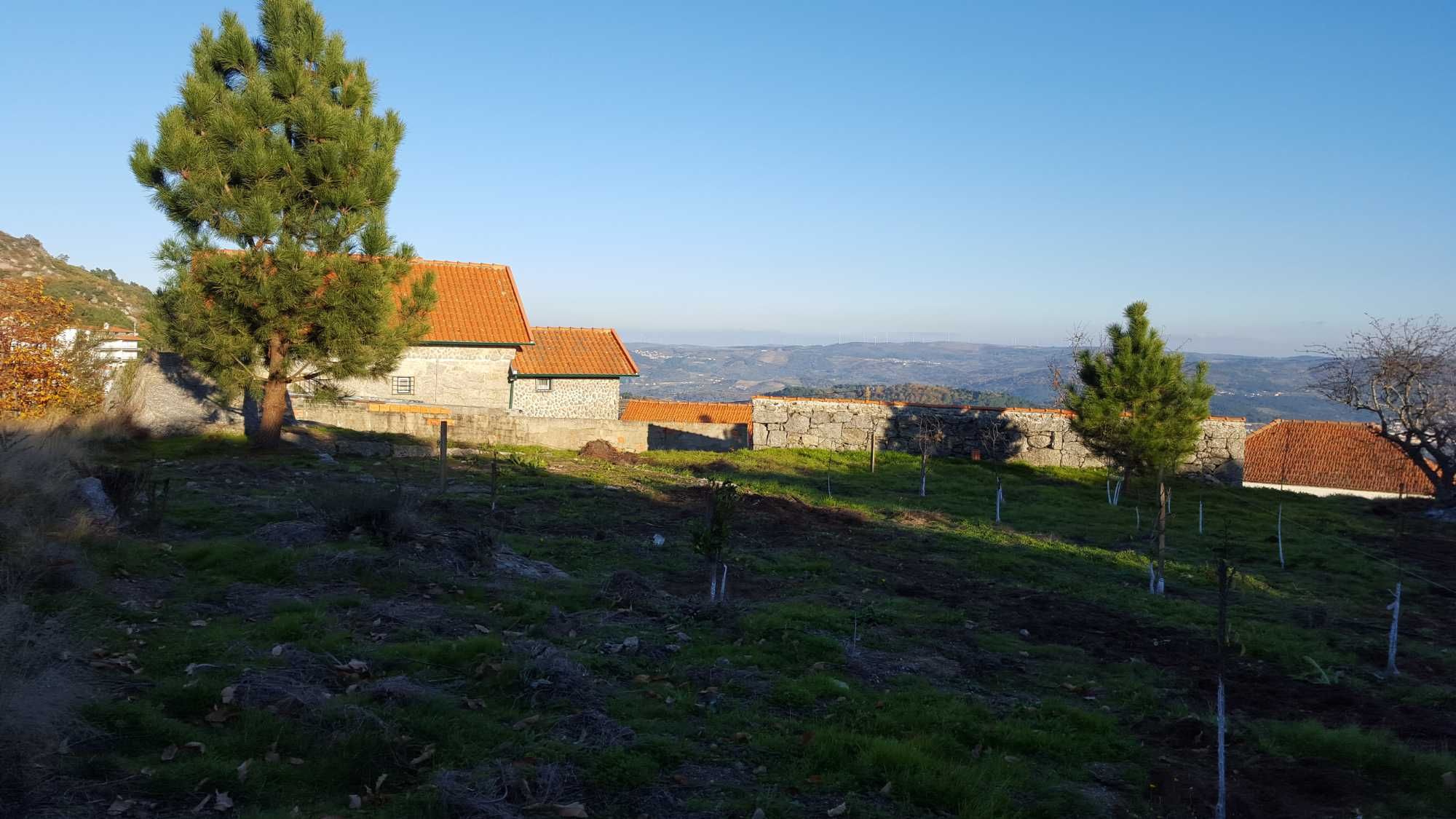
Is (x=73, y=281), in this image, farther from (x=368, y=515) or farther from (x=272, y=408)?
(x=368, y=515)

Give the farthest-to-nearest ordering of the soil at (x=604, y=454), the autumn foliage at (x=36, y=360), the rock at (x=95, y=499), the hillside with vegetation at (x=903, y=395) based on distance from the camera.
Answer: the hillside with vegetation at (x=903, y=395) < the soil at (x=604, y=454) < the autumn foliage at (x=36, y=360) < the rock at (x=95, y=499)

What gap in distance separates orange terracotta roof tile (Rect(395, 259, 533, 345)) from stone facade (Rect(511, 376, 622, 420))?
2.02 m

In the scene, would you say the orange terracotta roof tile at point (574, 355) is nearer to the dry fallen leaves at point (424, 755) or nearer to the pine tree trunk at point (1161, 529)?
the pine tree trunk at point (1161, 529)

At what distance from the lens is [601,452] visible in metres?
23.5

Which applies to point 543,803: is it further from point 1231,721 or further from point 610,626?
point 1231,721

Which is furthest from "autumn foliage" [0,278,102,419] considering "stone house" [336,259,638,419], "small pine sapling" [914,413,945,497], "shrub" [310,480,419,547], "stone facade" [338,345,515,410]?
"small pine sapling" [914,413,945,497]

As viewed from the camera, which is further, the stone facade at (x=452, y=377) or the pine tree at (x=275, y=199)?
the stone facade at (x=452, y=377)

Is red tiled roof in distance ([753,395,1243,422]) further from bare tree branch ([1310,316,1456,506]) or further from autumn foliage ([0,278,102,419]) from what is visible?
autumn foliage ([0,278,102,419])

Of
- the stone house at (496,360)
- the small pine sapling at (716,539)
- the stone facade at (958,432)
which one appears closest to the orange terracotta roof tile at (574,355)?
the stone house at (496,360)

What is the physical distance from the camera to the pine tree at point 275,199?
55.5ft

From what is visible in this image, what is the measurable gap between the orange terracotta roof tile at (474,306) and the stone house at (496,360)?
26mm

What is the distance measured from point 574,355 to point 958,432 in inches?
538

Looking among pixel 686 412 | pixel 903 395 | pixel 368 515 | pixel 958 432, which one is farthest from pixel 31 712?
pixel 903 395

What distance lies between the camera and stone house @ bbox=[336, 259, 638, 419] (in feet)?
92.0
